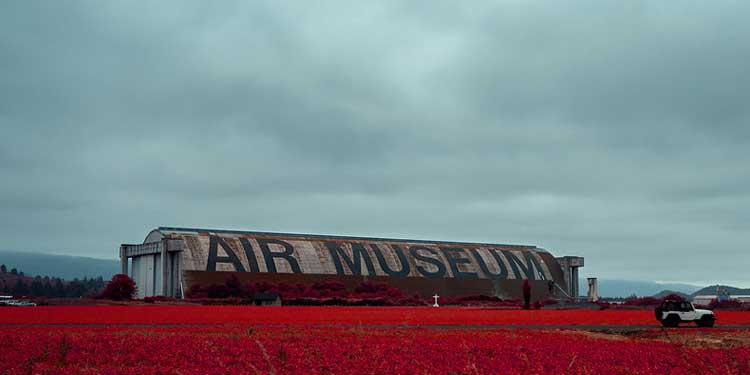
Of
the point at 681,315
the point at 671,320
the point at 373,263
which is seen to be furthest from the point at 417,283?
the point at 681,315

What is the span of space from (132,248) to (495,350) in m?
101

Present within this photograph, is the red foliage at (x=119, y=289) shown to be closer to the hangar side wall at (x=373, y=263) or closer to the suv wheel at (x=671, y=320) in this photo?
the hangar side wall at (x=373, y=263)

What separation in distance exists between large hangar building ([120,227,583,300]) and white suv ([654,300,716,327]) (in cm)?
7200

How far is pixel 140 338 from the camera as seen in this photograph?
30188 millimetres

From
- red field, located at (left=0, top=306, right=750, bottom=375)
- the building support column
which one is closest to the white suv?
red field, located at (left=0, top=306, right=750, bottom=375)

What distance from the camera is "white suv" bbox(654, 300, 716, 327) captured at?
48281 mm

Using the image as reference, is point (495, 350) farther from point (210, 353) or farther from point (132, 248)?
point (132, 248)

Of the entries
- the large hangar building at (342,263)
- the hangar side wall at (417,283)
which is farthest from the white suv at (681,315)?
the large hangar building at (342,263)

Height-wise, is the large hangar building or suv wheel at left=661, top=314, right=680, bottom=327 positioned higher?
the large hangar building

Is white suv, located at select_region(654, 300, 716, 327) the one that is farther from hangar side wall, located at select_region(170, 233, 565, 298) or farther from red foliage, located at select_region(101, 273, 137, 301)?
red foliage, located at select_region(101, 273, 137, 301)

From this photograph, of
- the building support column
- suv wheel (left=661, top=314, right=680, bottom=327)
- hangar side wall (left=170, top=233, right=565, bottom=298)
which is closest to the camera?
suv wheel (left=661, top=314, right=680, bottom=327)

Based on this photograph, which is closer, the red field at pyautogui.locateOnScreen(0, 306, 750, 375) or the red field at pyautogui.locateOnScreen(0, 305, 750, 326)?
the red field at pyautogui.locateOnScreen(0, 306, 750, 375)

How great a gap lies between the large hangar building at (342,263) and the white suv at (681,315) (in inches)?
2835

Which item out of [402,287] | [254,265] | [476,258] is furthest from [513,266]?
[254,265]
